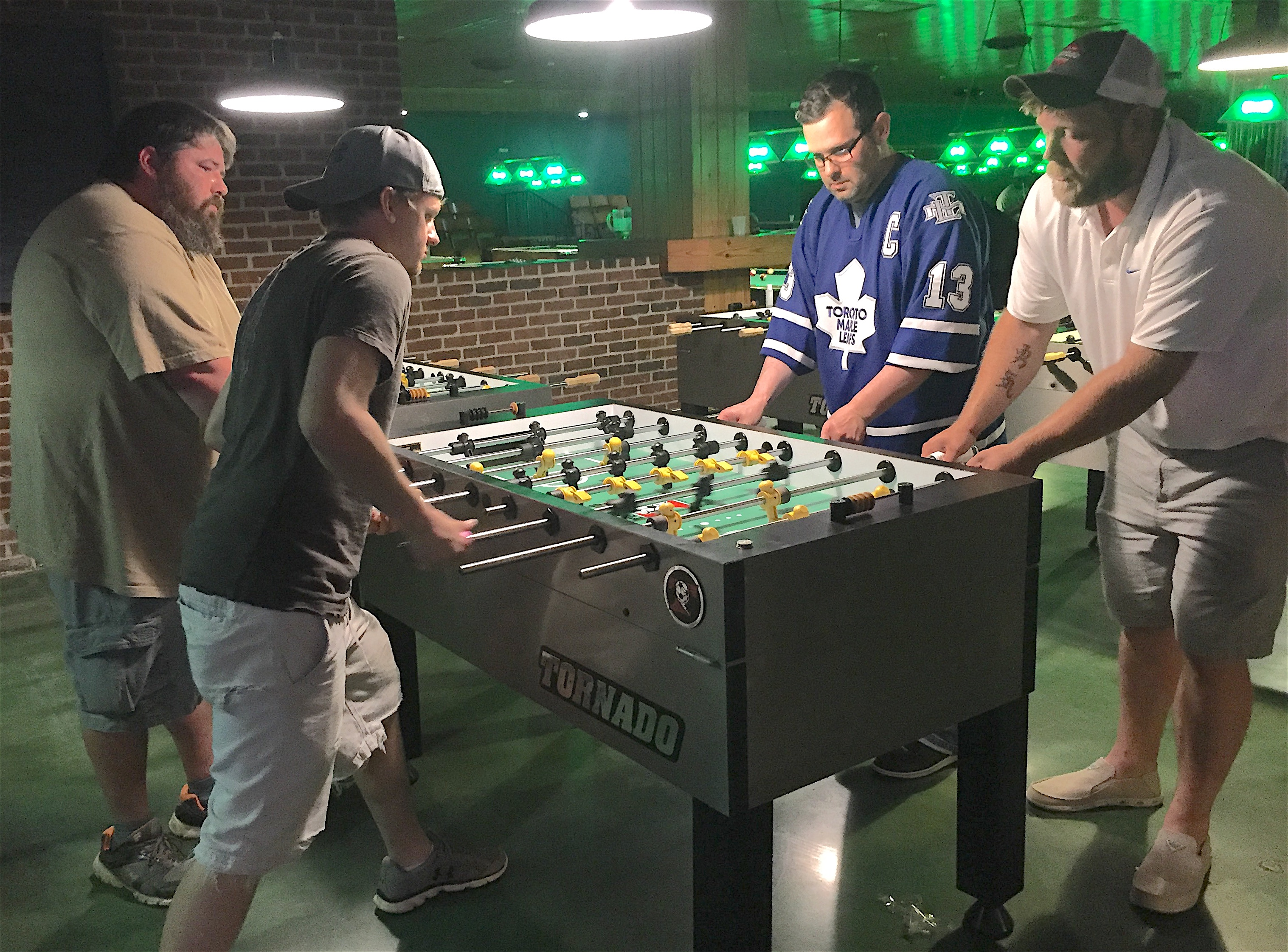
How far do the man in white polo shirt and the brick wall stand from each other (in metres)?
3.84

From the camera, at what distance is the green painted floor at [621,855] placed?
226 cm

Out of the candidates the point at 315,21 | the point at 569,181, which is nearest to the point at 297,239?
the point at 315,21

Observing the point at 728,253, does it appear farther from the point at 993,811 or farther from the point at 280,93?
the point at 993,811

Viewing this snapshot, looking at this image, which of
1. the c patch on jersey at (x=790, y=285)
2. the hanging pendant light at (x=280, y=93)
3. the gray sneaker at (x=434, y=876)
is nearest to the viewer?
the gray sneaker at (x=434, y=876)

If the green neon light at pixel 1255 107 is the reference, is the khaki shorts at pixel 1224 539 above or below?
A: below

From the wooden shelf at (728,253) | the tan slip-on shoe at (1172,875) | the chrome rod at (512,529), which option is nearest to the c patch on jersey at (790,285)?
the chrome rod at (512,529)

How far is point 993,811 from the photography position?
2.17 meters

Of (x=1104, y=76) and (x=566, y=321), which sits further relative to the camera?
(x=566, y=321)

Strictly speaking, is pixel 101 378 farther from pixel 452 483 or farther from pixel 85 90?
pixel 85 90

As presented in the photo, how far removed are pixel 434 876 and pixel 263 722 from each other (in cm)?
77

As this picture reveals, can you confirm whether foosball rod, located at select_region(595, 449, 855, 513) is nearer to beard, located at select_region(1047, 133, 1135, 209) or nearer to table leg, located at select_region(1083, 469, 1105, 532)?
beard, located at select_region(1047, 133, 1135, 209)

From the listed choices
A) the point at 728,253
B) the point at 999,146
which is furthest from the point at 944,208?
the point at 999,146

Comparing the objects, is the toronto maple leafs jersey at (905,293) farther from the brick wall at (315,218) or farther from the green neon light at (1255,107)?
the green neon light at (1255,107)

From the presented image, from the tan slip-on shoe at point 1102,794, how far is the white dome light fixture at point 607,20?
80.4 inches
